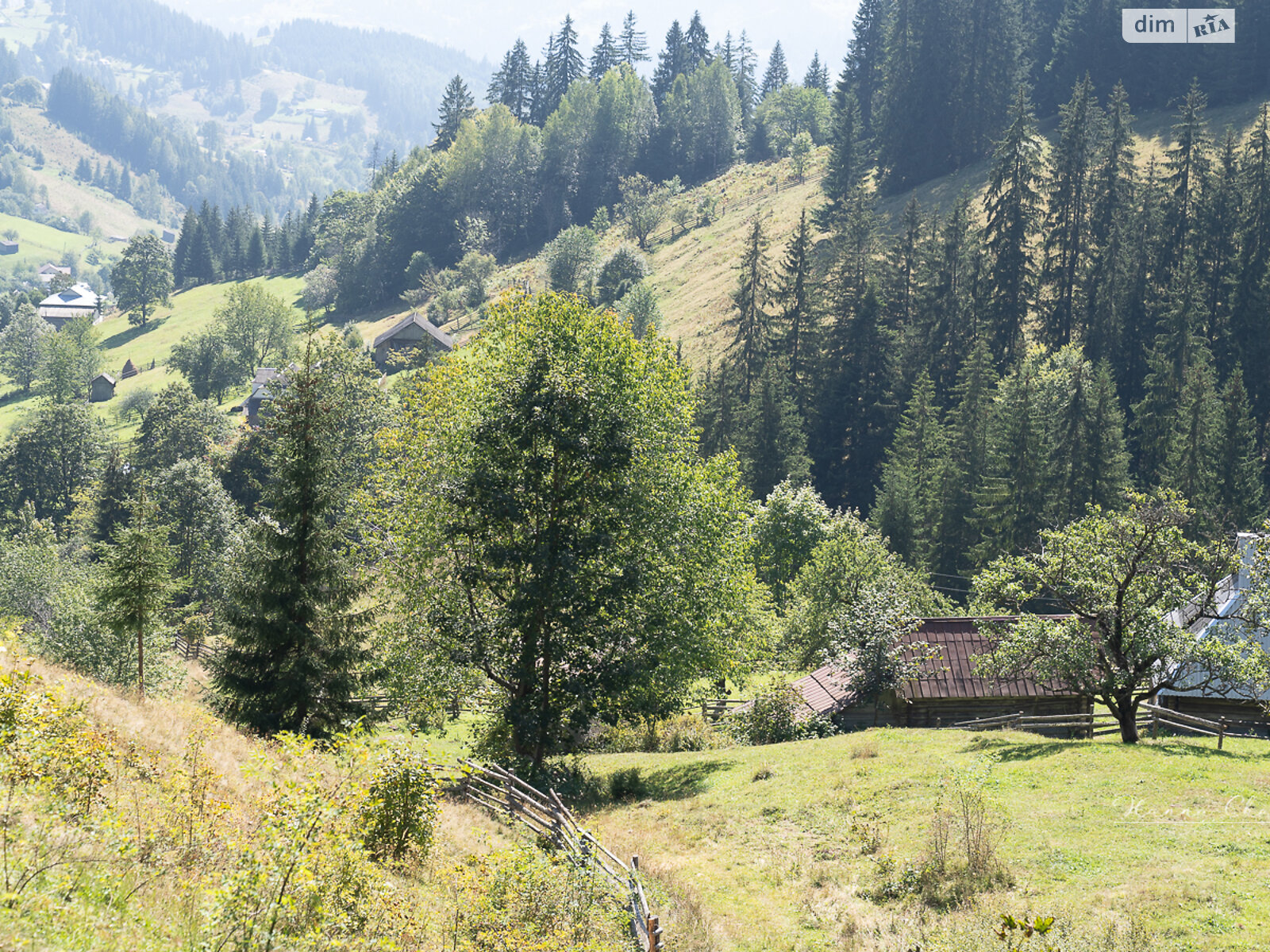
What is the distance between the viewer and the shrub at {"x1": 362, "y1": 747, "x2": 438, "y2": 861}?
13.9 metres

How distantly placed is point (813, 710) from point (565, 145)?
420 feet

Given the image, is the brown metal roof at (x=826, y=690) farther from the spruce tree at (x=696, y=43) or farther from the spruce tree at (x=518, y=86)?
the spruce tree at (x=696, y=43)

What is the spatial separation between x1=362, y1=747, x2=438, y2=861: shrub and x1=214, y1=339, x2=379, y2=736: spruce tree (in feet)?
33.4

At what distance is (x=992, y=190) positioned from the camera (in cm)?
7762

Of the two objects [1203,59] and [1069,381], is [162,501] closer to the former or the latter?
[1069,381]

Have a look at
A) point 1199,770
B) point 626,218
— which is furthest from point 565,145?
point 1199,770

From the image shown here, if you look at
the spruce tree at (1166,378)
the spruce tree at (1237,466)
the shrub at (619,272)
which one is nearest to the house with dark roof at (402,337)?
the shrub at (619,272)

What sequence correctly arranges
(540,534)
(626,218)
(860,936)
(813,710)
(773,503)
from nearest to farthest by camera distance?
(860,936), (540,534), (813,710), (773,503), (626,218)

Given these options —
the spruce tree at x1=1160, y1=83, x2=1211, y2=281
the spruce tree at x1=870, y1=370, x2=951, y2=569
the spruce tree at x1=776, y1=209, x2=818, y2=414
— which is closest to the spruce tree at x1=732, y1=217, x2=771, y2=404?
the spruce tree at x1=776, y1=209, x2=818, y2=414

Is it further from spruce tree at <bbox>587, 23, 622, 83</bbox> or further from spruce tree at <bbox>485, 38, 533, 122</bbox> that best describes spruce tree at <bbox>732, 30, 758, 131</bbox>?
spruce tree at <bbox>485, 38, 533, 122</bbox>

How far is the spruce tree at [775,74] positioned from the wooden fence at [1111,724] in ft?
566

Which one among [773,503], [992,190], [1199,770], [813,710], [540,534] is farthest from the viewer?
[992,190]

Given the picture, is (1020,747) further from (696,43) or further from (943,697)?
(696,43)

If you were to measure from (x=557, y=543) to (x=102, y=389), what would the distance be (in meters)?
126
